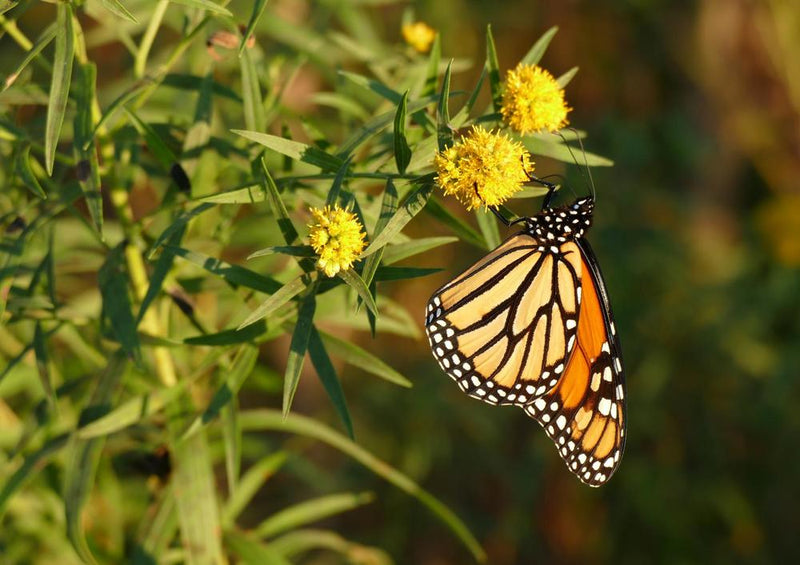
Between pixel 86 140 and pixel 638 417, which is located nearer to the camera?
pixel 86 140

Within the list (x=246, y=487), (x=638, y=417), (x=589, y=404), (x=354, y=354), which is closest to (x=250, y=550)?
(x=246, y=487)

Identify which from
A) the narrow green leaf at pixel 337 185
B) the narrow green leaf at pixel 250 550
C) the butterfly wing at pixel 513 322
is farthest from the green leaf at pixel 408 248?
the narrow green leaf at pixel 250 550

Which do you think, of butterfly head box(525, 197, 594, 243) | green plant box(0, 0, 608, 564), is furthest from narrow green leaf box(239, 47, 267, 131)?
butterfly head box(525, 197, 594, 243)

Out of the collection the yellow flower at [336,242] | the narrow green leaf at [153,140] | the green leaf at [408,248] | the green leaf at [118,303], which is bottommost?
the green leaf at [118,303]

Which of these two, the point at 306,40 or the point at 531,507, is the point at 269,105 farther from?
the point at 531,507

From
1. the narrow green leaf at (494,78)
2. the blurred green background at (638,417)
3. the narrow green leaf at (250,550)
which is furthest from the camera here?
the blurred green background at (638,417)

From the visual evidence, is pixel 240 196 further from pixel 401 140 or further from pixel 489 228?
pixel 489 228

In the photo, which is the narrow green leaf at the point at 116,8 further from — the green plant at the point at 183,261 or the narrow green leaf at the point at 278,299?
the narrow green leaf at the point at 278,299
